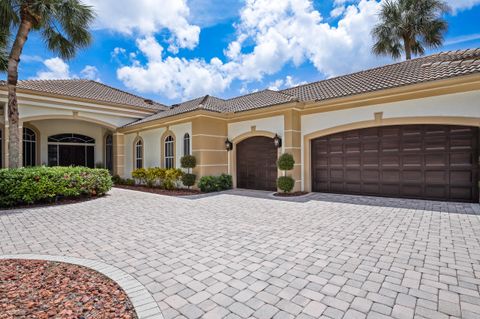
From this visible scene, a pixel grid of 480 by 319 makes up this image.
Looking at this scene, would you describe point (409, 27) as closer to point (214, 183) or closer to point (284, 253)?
point (214, 183)

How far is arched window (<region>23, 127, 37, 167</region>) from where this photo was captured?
16281mm

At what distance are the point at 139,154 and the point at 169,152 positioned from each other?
368 cm

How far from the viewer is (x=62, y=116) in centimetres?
1498

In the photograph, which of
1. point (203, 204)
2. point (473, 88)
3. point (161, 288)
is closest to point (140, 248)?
point (161, 288)

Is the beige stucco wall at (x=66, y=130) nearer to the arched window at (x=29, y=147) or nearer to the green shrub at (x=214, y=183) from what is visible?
the arched window at (x=29, y=147)

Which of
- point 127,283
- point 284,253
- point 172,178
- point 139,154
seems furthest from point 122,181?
point 284,253

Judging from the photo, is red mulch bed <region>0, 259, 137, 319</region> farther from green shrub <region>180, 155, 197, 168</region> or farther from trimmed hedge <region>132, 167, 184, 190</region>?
trimmed hedge <region>132, 167, 184, 190</region>

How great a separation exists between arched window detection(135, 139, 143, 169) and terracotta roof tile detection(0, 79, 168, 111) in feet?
10.8

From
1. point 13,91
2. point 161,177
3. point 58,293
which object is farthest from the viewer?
point 161,177

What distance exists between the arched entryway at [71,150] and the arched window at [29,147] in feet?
2.84

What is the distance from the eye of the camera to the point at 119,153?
1816cm

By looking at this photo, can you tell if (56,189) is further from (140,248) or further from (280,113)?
(280,113)

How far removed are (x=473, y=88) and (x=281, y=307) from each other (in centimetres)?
958

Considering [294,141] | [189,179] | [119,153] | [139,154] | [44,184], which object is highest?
[294,141]
